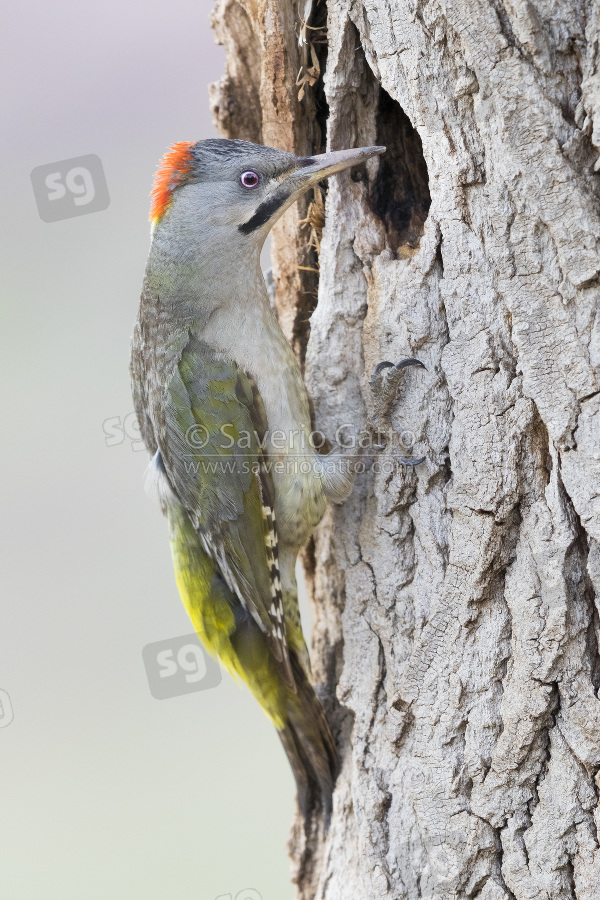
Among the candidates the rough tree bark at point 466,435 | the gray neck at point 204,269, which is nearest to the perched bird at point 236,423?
the gray neck at point 204,269

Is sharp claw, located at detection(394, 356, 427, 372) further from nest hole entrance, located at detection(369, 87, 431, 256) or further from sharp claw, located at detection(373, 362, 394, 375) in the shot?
nest hole entrance, located at detection(369, 87, 431, 256)

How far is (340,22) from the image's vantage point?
2.26m

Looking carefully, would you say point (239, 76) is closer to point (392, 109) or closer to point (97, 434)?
point (392, 109)

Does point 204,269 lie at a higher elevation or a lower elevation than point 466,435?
higher

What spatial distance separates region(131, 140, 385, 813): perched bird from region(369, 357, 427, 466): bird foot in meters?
0.30

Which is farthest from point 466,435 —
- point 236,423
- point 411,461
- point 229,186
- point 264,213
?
point 229,186

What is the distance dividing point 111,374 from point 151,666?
5.79 feet

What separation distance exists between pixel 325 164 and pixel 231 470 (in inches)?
40.9

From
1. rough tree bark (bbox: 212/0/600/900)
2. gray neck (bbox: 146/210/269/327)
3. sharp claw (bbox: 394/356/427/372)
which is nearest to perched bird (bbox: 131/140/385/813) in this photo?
gray neck (bbox: 146/210/269/327)

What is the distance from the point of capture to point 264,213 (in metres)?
2.56

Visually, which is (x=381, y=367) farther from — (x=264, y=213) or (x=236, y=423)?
(x=264, y=213)

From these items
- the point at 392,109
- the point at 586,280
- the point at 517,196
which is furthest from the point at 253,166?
the point at 586,280

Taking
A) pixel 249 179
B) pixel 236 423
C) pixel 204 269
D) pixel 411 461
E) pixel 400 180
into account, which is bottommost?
pixel 411 461

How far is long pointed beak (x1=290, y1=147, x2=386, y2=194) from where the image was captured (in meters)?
2.27
